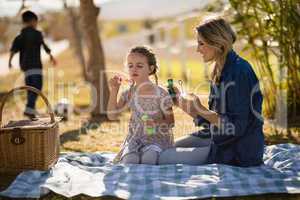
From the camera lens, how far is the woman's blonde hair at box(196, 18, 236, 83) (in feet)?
11.3

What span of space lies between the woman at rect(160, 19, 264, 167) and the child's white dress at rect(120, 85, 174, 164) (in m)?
0.20

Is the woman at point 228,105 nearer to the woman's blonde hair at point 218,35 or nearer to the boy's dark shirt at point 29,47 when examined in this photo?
the woman's blonde hair at point 218,35

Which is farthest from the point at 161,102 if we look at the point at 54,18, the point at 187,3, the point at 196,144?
the point at 54,18

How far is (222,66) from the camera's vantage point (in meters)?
3.57

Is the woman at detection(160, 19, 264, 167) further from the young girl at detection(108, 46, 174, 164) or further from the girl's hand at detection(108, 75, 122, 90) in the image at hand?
the girl's hand at detection(108, 75, 122, 90)

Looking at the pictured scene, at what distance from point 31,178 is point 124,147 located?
766 millimetres

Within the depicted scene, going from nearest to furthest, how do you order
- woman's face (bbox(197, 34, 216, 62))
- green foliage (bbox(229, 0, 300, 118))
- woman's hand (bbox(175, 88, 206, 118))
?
woman's hand (bbox(175, 88, 206, 118))
woman's face (bbox(197, 34, 216, 62))
green foliage (bbox(229, 0, 300, 118))

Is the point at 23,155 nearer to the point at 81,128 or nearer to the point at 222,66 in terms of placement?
the point at 222,66

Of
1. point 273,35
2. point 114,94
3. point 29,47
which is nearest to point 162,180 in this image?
point 114,94

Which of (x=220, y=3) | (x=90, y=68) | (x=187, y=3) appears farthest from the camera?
(x=187, y=3)

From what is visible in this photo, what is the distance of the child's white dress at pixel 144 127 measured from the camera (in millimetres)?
3807

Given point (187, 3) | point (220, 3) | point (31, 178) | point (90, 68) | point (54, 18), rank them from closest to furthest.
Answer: point (31, 178)
point (220, 3)
point (90, 68)
point (187, 3)
point (54, 18)

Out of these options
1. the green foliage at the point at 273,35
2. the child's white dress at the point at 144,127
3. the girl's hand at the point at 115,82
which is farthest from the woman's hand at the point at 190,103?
the green foliage at the point at 273,35

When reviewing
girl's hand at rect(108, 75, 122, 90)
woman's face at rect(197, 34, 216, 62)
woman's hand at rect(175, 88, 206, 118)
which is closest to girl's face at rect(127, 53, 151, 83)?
girl's hand at rect(108, 75, 122, 90)
